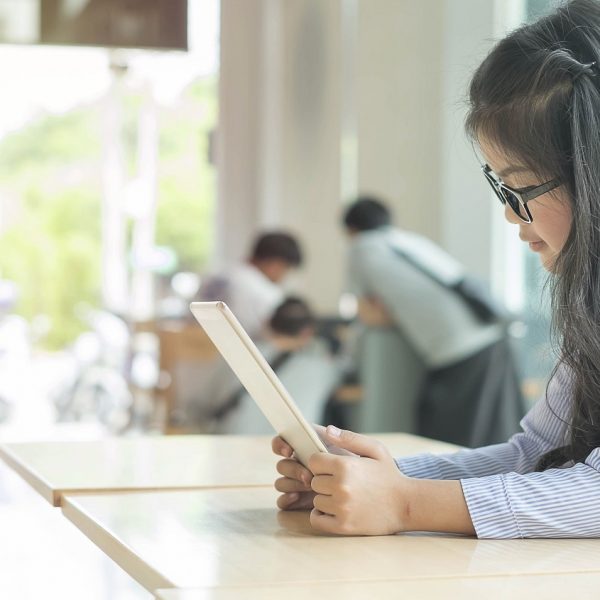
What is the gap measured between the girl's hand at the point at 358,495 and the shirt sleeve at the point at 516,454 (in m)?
0.24

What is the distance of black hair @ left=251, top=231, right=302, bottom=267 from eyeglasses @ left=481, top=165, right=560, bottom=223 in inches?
160

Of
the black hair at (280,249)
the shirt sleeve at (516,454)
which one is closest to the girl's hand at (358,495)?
the shirt sleeve at (516,454)

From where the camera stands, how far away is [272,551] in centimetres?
106

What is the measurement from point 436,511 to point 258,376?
0.21 meters

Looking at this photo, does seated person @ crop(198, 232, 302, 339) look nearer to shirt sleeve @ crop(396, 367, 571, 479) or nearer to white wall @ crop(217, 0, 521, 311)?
white wall @ crop(217, 0, 521, 311)

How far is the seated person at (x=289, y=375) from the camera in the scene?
12.5 ft

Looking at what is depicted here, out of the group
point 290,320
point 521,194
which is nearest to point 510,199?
point 521,194

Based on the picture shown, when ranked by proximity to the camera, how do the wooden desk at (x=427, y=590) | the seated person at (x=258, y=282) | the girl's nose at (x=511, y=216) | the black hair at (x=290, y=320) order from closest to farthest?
the wooden desk at (x=427, y=590), the girl's nose at (x=511, y=216), the black hair at (x=290, y=320), the seated person at (x=258, y=282)

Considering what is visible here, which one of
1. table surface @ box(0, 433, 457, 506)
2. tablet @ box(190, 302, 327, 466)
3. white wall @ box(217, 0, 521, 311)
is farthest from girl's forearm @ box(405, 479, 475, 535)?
white wall @ box(217, 0, 521, 311)

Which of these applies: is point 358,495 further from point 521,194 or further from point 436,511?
point 521,194

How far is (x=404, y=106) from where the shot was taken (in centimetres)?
554

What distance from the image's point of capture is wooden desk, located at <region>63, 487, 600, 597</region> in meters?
0.97

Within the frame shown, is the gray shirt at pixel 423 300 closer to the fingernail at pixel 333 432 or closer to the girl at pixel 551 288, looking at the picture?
the girl at pixel 551 288

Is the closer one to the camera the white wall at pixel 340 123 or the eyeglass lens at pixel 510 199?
the eyeglass lens at pixel 510 199
